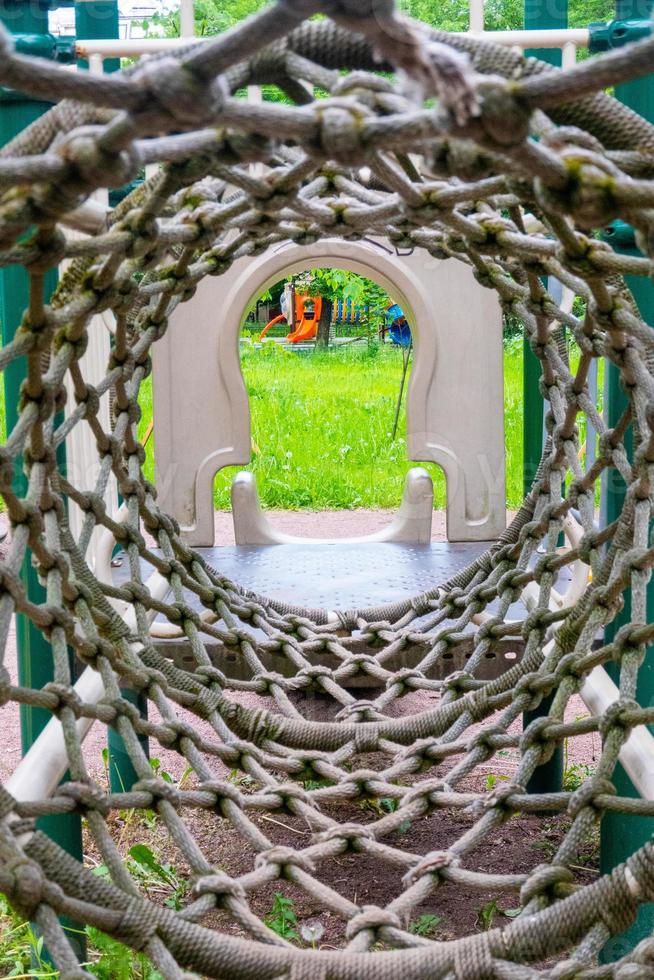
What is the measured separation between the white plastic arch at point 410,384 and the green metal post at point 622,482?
0.96 metres

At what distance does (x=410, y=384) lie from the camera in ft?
8.33

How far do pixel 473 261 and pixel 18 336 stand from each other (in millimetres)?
766

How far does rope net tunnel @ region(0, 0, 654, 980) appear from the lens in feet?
1.99

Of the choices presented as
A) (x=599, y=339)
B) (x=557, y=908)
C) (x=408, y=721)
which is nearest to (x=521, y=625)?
(x=408, y=721)

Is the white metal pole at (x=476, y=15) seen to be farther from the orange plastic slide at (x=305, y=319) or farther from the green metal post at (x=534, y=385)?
the orange plastic slide at (x=305, y=319)

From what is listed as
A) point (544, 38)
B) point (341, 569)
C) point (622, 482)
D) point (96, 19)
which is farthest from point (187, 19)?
point (622, 482)

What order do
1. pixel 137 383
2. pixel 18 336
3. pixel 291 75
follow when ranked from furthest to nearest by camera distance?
pixel 137 383 → pixel 18 336 → pixel 291 75

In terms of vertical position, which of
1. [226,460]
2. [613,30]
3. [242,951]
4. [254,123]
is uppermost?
[613,30]

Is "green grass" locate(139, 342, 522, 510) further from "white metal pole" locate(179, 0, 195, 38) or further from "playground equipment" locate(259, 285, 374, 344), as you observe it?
"playground equipment" locate(259, 285, 374, 344)

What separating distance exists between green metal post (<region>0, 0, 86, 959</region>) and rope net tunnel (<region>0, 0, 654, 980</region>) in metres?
0.10

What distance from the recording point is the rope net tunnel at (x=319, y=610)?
0.61 meters

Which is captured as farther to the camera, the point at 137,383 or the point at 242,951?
the point at 137,383

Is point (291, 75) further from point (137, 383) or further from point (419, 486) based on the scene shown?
point (419, 486)

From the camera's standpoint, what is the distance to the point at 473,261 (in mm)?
1498
